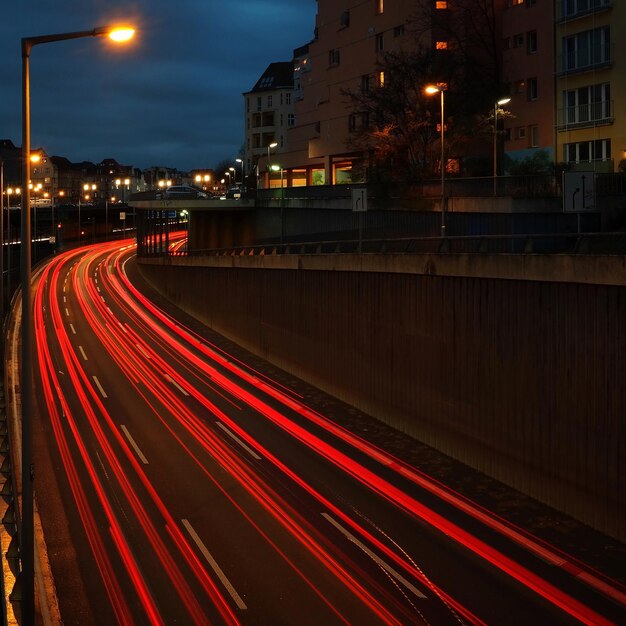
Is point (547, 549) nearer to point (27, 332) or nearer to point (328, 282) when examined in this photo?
point (27, 332)

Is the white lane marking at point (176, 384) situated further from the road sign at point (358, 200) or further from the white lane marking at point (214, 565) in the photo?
the white lane marking at point (214, 565)

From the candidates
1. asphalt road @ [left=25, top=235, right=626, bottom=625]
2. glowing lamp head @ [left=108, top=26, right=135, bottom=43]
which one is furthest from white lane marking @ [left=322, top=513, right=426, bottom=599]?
glowing lamp head @ [left=108, top=26, right=135, bottom=43]

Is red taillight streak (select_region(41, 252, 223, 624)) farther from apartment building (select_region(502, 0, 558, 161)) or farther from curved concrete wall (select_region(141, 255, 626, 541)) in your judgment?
apartment building (select_region(502, 0, 558, 161))

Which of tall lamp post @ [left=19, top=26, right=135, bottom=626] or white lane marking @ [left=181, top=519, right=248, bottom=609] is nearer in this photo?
tall lamp post @ [left=19, top=26, right=135, bottom=626]

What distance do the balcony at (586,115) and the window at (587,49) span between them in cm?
191

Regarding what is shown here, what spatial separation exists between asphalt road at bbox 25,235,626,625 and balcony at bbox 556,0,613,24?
23.4m

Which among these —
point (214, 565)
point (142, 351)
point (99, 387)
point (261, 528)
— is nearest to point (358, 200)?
point (99, 387)

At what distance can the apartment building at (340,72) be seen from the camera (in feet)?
184

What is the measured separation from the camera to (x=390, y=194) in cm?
3888

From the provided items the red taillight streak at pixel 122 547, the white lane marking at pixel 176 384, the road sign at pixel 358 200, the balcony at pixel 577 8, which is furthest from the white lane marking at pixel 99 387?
the balcony at pixel 577 8

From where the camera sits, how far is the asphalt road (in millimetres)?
12758

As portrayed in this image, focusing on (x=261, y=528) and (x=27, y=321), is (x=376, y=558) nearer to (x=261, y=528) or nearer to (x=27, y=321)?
(x=261, y=528)

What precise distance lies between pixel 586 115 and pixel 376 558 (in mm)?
31780

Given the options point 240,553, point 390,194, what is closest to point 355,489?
point 240,553
